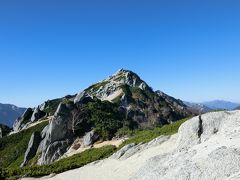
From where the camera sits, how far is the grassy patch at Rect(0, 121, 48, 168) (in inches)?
3179

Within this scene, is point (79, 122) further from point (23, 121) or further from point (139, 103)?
point (139, 103)

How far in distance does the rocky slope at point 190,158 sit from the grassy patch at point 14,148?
45.1 m

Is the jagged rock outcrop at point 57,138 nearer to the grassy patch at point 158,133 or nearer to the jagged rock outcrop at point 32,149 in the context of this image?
the jagged rock outcrop at point 32,149

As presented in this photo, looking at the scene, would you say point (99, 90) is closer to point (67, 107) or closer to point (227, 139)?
point (67, 107)

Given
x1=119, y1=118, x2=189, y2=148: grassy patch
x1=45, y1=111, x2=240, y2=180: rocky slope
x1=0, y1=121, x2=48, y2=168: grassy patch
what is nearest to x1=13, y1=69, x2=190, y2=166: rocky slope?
x1=0, y1=121, x2=48, y2=168: grassy patch

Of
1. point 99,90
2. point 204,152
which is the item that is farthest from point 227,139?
point 99,90

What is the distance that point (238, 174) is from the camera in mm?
16641

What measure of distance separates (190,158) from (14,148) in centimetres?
7214

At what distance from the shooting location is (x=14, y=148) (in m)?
86.1

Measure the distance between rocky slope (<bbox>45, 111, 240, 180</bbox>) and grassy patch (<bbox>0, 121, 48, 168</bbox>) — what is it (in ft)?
148

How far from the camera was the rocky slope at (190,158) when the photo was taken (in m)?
18.8

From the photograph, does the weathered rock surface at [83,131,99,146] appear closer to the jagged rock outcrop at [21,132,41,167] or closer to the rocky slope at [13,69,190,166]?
the rocky slope at [13,69,190,166]

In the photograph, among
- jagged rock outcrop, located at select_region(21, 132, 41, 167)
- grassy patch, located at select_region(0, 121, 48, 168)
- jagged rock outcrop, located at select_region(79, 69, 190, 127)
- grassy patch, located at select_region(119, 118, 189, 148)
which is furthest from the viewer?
jagged rock outcrop, located at select_region(79, 69, 190, 127)

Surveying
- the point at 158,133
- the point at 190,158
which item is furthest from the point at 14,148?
the point at 190,158
